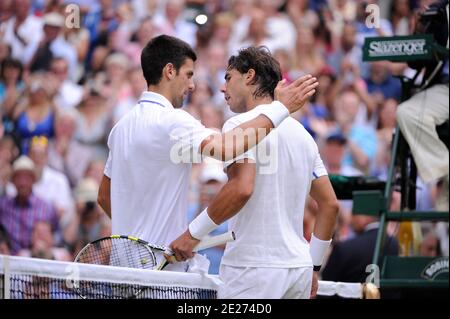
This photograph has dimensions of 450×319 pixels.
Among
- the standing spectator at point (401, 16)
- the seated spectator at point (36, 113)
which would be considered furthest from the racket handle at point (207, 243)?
the standing spectator at point (401, 16)

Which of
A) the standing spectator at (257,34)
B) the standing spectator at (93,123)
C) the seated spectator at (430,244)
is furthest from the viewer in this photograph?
the standing spectator at (257,34)

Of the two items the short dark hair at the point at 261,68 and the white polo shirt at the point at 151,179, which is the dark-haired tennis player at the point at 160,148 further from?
the short dark hair at the point at 261,68

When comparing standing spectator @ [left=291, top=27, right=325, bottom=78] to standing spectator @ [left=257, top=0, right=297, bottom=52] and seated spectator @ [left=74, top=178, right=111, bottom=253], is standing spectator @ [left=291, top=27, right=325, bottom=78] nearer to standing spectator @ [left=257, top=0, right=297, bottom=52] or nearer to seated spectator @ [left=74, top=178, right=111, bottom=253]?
standing spectator @ [left=257, top=0, right=297, bottom=52]

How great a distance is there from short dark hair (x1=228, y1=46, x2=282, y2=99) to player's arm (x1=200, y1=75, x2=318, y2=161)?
7.7 inches

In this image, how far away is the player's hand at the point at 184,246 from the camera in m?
5.96

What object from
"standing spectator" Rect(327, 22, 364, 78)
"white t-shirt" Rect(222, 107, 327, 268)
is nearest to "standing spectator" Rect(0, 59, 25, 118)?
"standing spectator" Rect(327, 22, 364, 78)

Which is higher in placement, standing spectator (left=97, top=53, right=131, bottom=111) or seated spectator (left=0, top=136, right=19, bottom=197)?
standing spectator (left=97, top=53, right=131, bottom=111)

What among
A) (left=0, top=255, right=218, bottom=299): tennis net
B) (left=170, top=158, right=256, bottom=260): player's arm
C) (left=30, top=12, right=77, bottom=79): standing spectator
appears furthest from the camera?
(left=30, top=12, right=77, bottom=79): standing spectator

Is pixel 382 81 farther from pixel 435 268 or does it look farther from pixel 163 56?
pixel 163 56

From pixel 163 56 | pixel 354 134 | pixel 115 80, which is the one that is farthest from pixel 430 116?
pixel 115 80

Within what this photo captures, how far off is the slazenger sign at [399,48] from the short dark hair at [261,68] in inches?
138

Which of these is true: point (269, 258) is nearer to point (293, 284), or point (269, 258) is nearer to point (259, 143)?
point (293, 284)

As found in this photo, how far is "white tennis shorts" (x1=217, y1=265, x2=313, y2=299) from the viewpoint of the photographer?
5.72 meters

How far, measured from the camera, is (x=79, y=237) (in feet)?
40.1
